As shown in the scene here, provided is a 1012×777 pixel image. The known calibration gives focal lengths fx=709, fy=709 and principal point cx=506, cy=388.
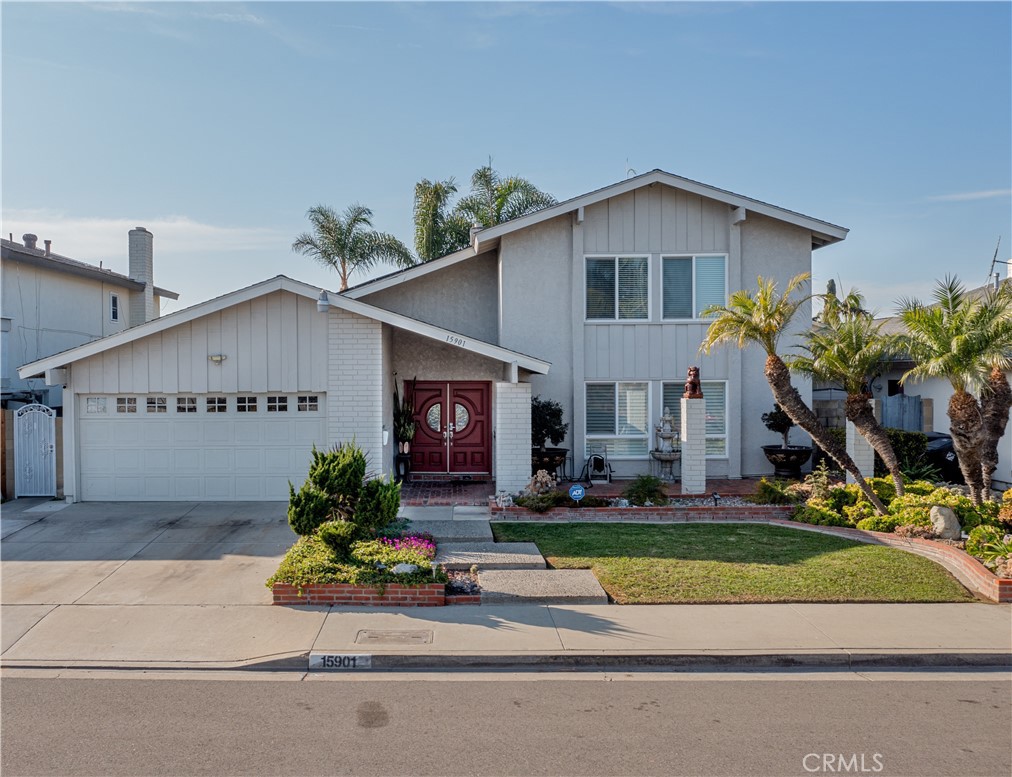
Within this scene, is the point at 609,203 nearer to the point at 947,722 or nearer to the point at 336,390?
the point at 336,390

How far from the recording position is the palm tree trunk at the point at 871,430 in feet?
37.6

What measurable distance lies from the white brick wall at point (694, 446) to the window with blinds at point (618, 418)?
7.75 feet

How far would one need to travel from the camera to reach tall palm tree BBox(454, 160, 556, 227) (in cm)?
2788

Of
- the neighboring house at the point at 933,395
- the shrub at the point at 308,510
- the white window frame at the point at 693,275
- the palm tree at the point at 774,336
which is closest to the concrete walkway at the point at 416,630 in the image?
the shrub at the point at 308,510

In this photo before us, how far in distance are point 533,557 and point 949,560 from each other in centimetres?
560

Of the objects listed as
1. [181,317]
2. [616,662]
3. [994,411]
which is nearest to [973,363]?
[994,411]

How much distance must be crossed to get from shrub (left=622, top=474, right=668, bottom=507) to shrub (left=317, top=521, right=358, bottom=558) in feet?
17.6

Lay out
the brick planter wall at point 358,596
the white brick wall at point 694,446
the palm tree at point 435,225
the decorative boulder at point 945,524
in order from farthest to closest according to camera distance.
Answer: the palm tree at point 435,225, the white brick wall at point 694,446, the decorative boulder at point 945,524, the brick planter wall at point 358,596

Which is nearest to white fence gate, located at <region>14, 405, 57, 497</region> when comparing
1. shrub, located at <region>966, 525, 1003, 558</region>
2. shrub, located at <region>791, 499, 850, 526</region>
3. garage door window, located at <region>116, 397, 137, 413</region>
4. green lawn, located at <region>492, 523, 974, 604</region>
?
garage door window, located at <region>116, 397, 137, 413</region>

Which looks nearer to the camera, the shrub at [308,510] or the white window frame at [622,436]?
the shrub at [308,510]

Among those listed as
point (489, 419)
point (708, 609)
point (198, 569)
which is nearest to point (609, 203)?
point (489, 419)

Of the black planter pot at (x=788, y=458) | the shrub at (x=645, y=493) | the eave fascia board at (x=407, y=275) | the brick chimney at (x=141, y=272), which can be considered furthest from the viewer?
the brick chimney at (x=141, y=272)

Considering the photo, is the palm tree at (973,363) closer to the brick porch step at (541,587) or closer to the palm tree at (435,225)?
the brick porch step at (541,587)

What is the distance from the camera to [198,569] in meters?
9.46
